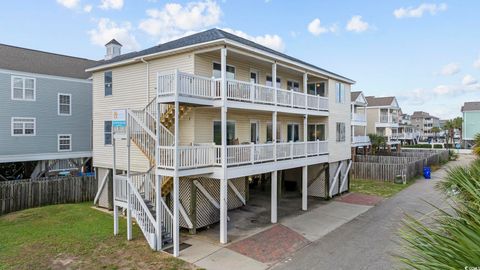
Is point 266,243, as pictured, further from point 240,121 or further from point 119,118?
point 119,118

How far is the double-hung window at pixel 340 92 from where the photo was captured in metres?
22.8

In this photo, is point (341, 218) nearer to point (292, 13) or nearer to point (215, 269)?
point (215, 269)

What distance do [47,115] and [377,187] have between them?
27118 mm

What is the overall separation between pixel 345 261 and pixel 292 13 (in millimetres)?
17459

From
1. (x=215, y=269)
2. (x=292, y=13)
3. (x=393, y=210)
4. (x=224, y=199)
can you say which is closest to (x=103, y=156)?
(x=224, y=199)

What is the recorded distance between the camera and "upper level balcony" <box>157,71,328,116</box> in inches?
470

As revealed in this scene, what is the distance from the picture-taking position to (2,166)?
2511 centimetres

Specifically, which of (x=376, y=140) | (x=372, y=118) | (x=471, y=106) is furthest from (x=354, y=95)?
(x=471, y=106)

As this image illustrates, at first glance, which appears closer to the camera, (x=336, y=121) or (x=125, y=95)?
(x=125, y=95)

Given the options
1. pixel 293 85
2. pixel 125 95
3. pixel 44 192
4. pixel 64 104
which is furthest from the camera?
pixel 64 104

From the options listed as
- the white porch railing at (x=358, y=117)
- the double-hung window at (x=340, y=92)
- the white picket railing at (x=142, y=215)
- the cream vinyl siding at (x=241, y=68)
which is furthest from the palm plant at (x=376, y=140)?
the white picket railing at (x=142, y=215)

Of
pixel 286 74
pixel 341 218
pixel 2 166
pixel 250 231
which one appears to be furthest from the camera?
pixel 2 166

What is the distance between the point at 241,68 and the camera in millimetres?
16797

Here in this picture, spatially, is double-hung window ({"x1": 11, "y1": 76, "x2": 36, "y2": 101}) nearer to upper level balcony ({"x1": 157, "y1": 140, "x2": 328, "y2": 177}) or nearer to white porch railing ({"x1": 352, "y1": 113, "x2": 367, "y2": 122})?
upper level balcony ({"x1": 157, "y1": 140, "x2": 328, "y2": 177})
